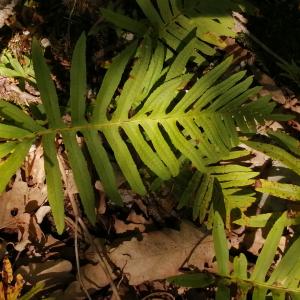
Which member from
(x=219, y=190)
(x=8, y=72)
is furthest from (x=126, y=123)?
(x=8, y=72)

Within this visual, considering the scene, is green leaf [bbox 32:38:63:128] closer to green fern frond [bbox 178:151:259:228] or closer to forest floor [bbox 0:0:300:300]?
forest floor [bbox 0:0:300:300]

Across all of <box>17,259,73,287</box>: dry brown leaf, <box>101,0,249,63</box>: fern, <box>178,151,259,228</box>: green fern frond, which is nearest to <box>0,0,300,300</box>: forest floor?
<box>17,259,73,287</box>: dry brown leaf

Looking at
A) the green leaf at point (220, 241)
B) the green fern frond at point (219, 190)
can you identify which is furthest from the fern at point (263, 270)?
the green fern frond at point (219, 190)

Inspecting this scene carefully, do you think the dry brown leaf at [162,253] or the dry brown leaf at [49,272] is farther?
the dry brown leaf at [162,253]

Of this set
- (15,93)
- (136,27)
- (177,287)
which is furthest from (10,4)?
(177,287)

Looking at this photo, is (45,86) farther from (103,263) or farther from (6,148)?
(103,263)

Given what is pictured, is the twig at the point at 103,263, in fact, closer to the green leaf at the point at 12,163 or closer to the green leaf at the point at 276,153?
the green leaf at the point at 12,163
